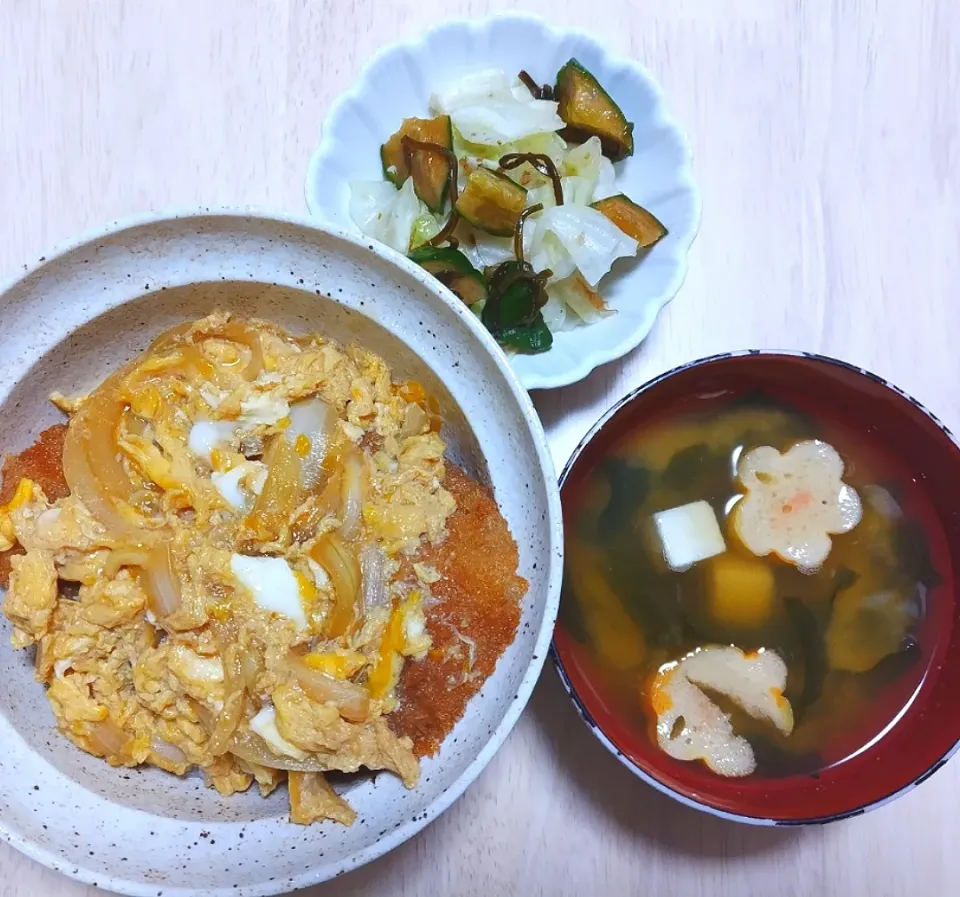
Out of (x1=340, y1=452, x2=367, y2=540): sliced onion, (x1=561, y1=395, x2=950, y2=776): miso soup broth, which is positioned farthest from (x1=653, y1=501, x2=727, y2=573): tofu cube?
(x1=340, y1=452, x2=367, y2=540): sliced onion

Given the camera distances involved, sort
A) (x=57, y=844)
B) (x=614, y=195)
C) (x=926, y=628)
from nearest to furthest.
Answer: (x=57, y=844)
(x=926, y=628)
(x=614, y=195)

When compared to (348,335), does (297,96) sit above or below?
above

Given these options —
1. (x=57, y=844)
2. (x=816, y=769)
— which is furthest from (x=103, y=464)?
(x=816, y=769)

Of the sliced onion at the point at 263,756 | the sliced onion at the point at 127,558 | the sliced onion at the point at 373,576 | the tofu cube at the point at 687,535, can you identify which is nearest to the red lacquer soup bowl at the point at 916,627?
the tofu cube at the point at 687,535

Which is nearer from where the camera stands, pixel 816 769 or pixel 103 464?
pixel 103 464

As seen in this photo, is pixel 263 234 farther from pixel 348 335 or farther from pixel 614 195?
pixel 614 195

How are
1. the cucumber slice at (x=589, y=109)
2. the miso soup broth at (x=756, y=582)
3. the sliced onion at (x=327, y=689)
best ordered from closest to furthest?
the sliced onion at (x=327, y=689) → the miso soup broth at (x=756, y=582) → the cucumber slice at (x=589, y=109)

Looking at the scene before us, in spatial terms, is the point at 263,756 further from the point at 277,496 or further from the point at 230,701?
the point at 277,496

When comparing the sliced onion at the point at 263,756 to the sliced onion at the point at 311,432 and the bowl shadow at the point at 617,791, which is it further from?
the bowl shadow at the point at 617,791
